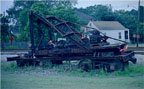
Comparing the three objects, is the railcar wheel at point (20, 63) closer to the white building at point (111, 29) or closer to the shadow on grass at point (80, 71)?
the shadow on grass at point (80, 71)

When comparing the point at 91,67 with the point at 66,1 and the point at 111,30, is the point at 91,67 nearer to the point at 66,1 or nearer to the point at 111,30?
the point at 111,30

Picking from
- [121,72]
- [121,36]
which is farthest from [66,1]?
[121,72]

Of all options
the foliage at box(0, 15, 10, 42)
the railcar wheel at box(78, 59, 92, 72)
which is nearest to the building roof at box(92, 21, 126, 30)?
the foliage at box(0, 15, 10, 42)

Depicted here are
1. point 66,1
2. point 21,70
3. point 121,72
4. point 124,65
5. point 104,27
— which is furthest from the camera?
point 66,1

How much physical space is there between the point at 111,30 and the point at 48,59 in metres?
30.6

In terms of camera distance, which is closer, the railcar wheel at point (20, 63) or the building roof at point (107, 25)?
the railcar wheel at point (20, 63)

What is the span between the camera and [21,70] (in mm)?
14625

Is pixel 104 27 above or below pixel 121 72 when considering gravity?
above

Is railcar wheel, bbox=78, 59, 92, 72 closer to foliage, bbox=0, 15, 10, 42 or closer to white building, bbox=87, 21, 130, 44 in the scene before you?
foliage, bbox=0, 15, 10, 42

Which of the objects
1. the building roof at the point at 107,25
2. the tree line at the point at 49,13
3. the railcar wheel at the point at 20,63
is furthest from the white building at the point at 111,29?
the railcar wheel at the point at 20,63

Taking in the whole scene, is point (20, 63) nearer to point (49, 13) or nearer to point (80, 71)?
point (80, 71)

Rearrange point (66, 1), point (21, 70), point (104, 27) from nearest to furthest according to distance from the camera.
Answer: point (21, 70) → point (104, 27) → point (66, 1)

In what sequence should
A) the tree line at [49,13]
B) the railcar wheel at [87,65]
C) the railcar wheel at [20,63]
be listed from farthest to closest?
the tree line at [49,13] → the railcar wheel at [20,63] → the railcar wheel at [87,65]

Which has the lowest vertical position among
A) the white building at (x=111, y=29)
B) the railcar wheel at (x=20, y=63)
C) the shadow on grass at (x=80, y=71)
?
the shadow on grass at (x=80, y=71)
